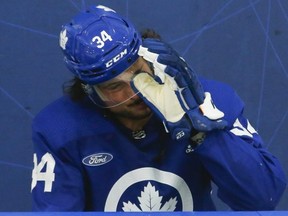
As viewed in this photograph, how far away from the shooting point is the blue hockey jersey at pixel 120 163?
1.82 meters

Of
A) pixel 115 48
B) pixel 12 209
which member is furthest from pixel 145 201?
pixel 12 209

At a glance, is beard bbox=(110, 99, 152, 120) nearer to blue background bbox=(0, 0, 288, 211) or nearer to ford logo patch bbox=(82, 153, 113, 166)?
ford logo patch bbox=(82, 153, 113, 166)

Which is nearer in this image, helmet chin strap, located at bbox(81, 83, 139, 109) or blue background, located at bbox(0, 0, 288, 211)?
helmet chin strap, located at bbox(81, 83, 139, 109)

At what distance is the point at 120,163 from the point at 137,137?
0.07m

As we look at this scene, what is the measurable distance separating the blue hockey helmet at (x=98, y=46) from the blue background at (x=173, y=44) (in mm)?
736

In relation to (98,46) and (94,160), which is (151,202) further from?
(98,46)

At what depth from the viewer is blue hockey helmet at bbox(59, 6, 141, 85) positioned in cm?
174

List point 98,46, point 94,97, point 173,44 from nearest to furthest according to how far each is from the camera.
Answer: point 98,46, point 94,97, point 173,44

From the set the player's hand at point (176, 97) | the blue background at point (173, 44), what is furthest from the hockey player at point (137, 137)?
the blue background at point (173, 44)

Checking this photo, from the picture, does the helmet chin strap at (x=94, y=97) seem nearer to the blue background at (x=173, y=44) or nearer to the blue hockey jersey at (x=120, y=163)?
the blue hockey jersey at (x=120, y=163)

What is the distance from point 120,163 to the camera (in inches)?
74.3

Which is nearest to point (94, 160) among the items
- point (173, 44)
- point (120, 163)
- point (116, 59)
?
point (120, 163)

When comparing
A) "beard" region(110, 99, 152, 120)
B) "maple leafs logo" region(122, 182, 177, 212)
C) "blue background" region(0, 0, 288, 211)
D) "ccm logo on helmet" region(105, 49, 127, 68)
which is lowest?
"maple leafs logo" region(122, 182, 177, 212)

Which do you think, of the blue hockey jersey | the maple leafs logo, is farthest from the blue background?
the maple leafs logo
